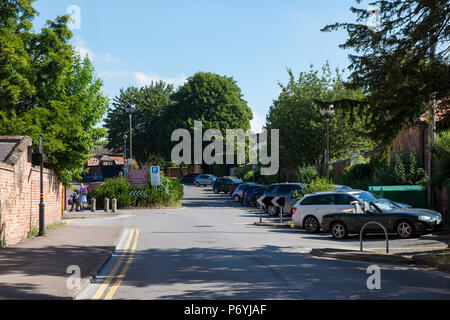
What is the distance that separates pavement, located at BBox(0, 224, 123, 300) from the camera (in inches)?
337

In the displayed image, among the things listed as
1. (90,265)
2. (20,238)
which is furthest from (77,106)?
(90,265)

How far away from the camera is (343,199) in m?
19.7

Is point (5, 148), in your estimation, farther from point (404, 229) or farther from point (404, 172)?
point (404, 172)

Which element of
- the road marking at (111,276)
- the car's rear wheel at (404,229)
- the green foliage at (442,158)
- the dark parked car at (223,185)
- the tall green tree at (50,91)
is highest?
the tall green tree at (50,91)

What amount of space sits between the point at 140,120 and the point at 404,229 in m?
69.7

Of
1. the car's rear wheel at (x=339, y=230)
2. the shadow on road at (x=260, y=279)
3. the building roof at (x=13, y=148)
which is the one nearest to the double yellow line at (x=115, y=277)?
the shadow on road at (x=260, y=279)

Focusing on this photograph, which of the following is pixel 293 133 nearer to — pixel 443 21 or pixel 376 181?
pixel 376 181

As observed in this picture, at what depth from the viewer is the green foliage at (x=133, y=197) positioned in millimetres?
38375

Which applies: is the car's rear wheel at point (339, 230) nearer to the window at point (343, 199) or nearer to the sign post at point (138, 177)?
the window at point (343, 199)

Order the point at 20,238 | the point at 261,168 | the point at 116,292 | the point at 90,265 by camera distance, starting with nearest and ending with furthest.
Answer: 1. the point at 116,292
2. the point at 90,265
3. the point at 20,238
4. the point at 261,168

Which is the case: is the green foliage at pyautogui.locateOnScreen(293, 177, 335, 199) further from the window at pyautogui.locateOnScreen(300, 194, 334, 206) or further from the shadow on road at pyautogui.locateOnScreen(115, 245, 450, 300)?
the shadow on road at pyautogui.locateOnScreen(115, 245, 450, 300)

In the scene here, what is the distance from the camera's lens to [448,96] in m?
12.3

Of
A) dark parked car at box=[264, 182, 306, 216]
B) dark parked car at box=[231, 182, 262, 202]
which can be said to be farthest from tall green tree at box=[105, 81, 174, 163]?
dark parked car at box=[264, 182, 306, 216]

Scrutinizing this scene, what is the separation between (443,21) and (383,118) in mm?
2729
